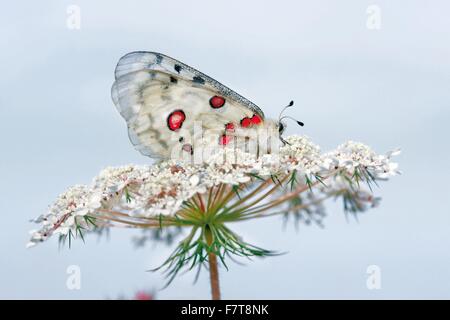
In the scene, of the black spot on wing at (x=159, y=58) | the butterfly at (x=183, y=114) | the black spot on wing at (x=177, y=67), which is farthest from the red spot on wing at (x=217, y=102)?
the black spot on wing at (x=159, y=58)

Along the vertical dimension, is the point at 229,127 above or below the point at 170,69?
below

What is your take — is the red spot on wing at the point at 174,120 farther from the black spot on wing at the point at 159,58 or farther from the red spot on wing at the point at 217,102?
the black spot on wing at the point at 159,58

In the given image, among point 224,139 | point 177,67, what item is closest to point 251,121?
point 224,139

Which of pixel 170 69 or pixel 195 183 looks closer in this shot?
pixel 195 183

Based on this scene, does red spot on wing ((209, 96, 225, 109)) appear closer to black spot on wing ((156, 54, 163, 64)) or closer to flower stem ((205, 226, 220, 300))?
black spot on wing ((156, 54, 163, 64))

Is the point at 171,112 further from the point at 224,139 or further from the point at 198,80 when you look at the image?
the point at 224,139

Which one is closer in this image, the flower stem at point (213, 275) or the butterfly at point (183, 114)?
the flower stem at point (213, 275)

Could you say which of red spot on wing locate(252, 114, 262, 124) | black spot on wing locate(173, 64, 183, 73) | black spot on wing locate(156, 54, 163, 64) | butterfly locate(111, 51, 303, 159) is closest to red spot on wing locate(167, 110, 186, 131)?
butterfly locate(111, 51, 303, 159)
